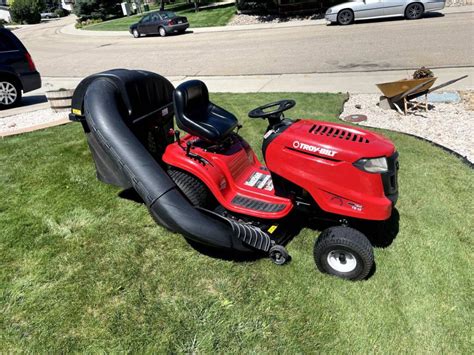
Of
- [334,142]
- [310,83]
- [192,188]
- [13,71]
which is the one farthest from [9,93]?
[334,142]

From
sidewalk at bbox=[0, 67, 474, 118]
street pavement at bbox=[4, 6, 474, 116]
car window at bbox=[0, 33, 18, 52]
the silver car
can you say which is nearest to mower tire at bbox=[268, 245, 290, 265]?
sidewalk at bbox=[0, 67, 474, 118]

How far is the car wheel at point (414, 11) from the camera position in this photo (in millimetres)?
16344

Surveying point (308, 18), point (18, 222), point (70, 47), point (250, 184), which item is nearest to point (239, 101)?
point (250, 184)

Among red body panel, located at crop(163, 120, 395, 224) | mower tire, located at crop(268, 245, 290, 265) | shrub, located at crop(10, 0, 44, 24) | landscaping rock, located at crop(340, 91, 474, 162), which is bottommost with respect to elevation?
landscaping rock, located at crop(340, 91, 474, 162)

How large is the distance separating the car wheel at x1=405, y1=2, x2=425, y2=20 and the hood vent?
16.4 meters

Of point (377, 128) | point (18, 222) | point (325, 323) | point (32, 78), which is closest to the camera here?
point (325, 323)

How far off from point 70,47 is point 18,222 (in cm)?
2050

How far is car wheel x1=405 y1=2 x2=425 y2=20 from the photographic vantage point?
16.3m

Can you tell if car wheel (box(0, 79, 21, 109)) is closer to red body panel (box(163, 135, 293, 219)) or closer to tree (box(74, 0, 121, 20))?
red body panel (box(163, 135, 293, 219))

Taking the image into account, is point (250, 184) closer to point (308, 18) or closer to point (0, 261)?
point (0, 261)

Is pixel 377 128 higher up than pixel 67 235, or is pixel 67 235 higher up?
pixel 67 235

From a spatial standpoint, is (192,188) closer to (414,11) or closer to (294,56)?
(294,56)

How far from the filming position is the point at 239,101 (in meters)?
8.09

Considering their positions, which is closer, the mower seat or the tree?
the mower seat
